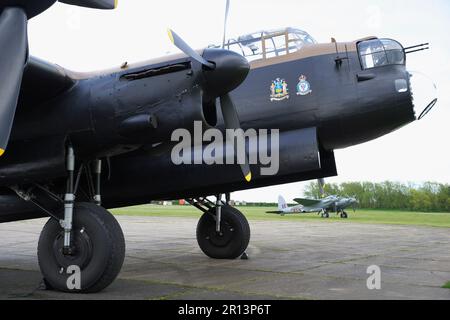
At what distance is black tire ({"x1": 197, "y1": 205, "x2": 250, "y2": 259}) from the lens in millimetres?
10094

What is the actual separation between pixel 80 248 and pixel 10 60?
254 cm

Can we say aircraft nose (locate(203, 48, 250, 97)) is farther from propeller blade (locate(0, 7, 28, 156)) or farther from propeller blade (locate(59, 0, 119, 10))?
propeller blade (locate(0, 7, 28, 156))

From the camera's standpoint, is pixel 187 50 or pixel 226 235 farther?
pixel 226 235

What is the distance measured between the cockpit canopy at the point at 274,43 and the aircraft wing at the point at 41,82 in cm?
322

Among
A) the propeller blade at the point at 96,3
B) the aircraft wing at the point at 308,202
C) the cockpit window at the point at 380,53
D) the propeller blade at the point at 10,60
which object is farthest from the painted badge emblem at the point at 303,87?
the aircraft wing at the point at 308,202

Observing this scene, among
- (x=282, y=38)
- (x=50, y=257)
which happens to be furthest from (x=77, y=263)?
(x=282, y=38)

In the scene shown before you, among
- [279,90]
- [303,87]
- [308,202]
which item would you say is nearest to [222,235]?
[279,90]

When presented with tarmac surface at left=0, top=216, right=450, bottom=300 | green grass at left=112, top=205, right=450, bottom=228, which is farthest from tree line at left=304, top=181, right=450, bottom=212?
tarmac surface at left=0, top=216, right=450, bottom=300

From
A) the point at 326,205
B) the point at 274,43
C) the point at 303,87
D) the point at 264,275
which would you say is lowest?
the point at 264,275

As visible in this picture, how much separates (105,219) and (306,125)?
11.4 ft

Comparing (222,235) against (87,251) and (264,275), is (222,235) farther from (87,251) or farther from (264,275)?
(87,251)

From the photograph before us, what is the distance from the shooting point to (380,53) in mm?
7660

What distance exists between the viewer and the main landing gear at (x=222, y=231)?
10102 millimetres
